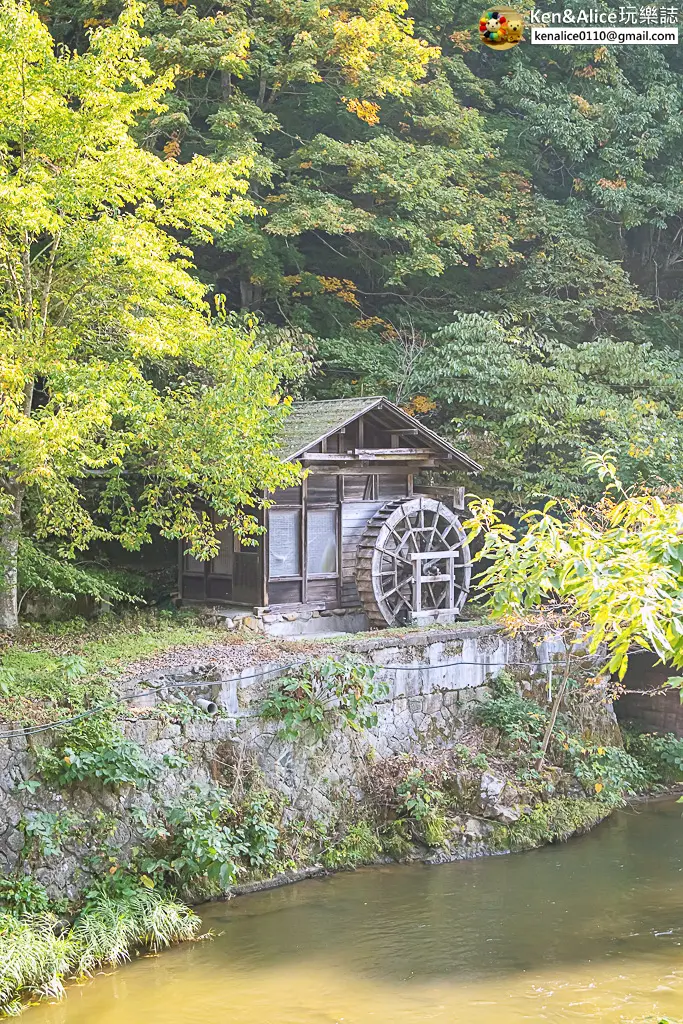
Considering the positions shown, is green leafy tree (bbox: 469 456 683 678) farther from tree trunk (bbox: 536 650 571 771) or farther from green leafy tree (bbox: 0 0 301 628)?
tree trunk (bbox: 536 650 571 771)

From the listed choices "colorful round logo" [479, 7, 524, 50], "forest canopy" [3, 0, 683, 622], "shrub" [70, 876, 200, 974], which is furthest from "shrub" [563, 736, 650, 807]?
"colorful round logo" [479, 7, 524, 50]

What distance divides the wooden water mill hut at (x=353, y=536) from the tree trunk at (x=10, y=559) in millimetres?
3587

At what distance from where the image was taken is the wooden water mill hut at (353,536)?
15.3 m

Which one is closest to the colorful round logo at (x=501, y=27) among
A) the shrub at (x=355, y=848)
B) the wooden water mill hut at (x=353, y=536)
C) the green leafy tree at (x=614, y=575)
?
the green leafy tree at (x=614, y=575)

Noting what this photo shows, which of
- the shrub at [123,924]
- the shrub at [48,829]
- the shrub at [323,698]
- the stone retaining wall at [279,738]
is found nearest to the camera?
the shrub at [123,924]

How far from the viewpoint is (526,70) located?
22859mm

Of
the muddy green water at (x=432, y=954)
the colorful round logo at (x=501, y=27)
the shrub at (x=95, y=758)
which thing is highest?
the colorful round logo at (x=501, y=27)

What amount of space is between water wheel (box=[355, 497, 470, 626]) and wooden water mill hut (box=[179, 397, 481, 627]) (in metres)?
0.02

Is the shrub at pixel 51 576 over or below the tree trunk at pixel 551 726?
over

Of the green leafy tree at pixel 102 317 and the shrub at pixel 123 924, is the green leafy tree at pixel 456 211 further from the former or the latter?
the shrub at pixel 123 924

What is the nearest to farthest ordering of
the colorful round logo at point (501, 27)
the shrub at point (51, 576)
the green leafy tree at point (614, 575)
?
1. the green leafy tree at point (614, 575)
2. the colorful round logo at point (501, 27)
3. the shrub at point (51, 576)

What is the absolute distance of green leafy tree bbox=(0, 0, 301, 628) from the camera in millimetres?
11156

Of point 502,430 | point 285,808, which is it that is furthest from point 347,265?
point 285,808

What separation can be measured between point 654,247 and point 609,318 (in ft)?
10.6
